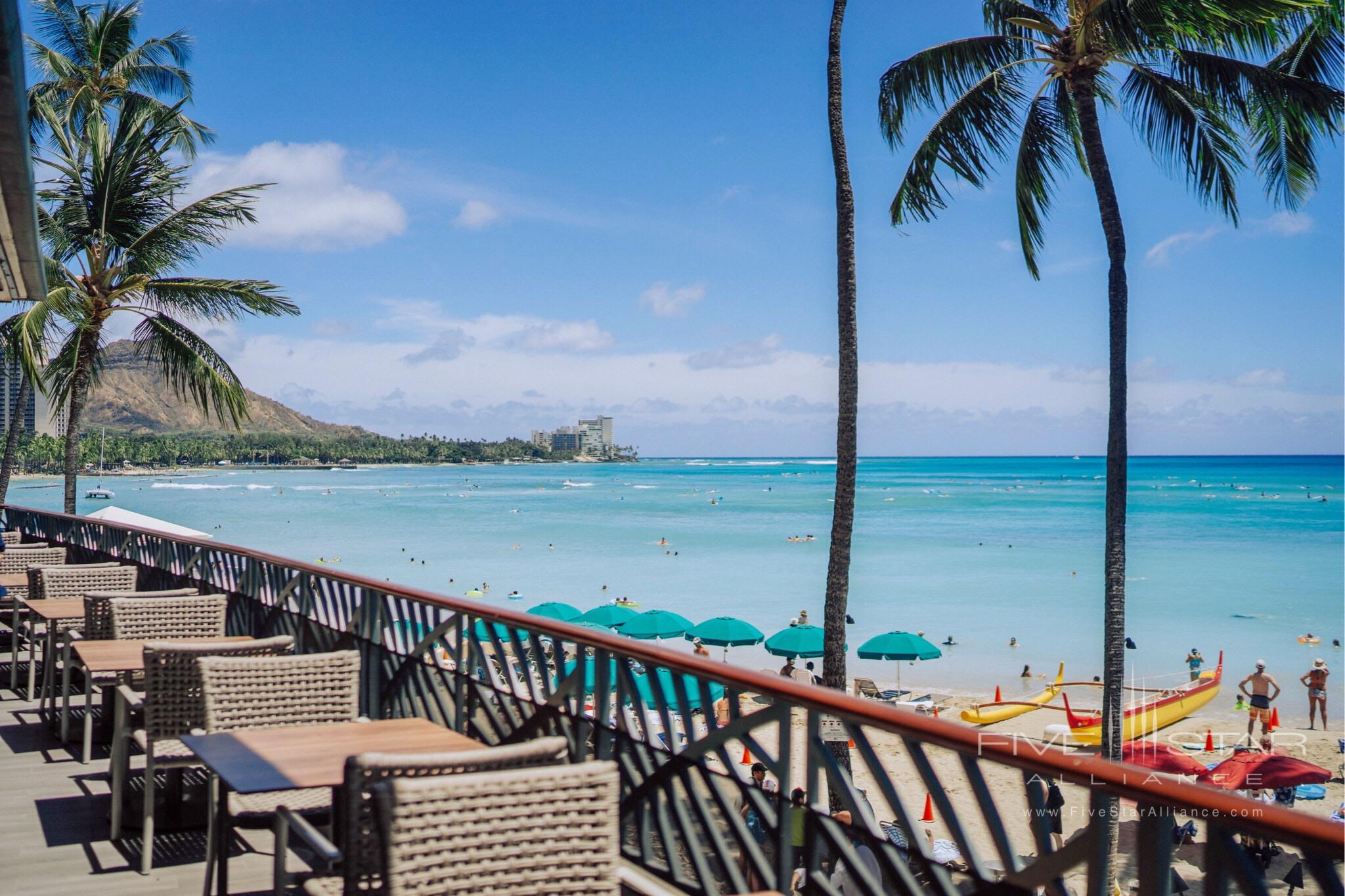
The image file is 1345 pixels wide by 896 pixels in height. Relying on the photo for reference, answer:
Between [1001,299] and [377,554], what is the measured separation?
4248cm

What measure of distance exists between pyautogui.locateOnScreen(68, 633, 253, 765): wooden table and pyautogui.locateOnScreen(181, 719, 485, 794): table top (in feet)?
3.69

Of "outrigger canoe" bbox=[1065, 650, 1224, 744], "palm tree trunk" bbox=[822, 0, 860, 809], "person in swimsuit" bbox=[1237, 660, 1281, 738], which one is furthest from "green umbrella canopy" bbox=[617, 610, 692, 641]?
"person in swimsuit" bbox=[1237, 660, 1281, 738]

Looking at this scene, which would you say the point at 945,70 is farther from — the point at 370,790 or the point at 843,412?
the point at 370,790

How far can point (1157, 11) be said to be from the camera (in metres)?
10.8

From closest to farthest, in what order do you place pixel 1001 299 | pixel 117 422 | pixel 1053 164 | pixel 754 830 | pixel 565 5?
pixel 754 830 → pixel 1053 164 → pixel 565 5 → pixel 1001 299 → pixel 117 422

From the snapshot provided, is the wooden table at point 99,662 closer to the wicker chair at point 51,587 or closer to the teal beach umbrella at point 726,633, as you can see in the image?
the wicker chair at point 51,587

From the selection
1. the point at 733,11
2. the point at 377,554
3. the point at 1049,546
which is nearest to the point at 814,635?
the point at 733,11

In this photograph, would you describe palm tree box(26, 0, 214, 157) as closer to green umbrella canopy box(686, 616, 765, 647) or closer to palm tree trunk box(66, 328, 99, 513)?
palm tree trunk box(66, 328, 99, 513)

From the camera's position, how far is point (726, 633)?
21.0 meters

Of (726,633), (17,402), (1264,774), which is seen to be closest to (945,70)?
(1264,774)

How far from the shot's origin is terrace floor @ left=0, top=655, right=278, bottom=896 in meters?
4.04

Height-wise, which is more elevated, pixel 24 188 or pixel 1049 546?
pixel 24 188

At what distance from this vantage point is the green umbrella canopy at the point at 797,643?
789 inches

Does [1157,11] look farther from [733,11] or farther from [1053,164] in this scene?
[733,11]
